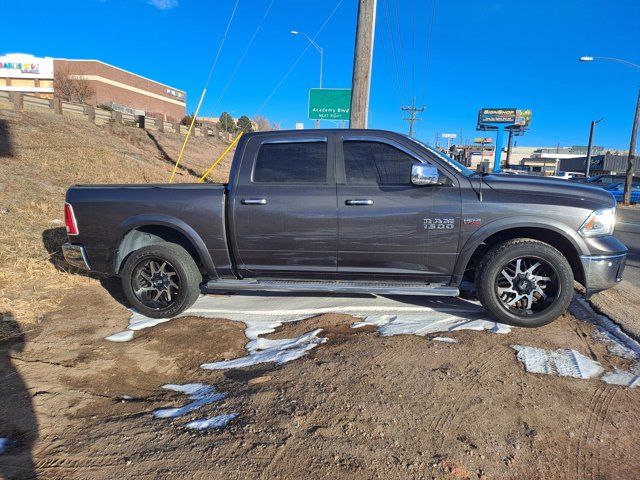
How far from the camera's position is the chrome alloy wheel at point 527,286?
3.94m

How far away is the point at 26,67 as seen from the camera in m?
72.1

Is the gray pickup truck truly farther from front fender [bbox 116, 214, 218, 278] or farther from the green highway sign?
the green highway sign

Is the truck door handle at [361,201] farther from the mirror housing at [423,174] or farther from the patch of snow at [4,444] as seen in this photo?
the patch of snow at [4,444]

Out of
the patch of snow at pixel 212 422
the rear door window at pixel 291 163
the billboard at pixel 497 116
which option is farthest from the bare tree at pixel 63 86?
the billboard at pixel 497 116

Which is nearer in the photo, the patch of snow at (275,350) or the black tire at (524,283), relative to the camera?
the patch of snow at (275,350)

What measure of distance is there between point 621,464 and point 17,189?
35.3 ft

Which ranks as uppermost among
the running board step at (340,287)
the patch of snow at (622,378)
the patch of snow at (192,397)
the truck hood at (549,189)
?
the truck hood at (549,189)

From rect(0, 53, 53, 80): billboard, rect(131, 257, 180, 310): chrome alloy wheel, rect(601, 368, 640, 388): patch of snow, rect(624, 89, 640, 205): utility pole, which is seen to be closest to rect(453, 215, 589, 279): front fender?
rect(601, 368, 640, 388): patch of snow

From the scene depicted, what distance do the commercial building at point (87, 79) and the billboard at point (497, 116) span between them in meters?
58.0

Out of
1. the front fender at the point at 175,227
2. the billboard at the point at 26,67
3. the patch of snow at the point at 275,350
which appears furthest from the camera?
the billboard at the point at 26,67

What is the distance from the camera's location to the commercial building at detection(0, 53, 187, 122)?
220 feet

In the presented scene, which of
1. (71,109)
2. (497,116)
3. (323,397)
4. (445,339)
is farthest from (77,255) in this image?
(497,116)

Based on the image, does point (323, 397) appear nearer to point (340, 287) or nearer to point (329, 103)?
point (340, 287)

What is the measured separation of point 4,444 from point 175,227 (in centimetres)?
231
